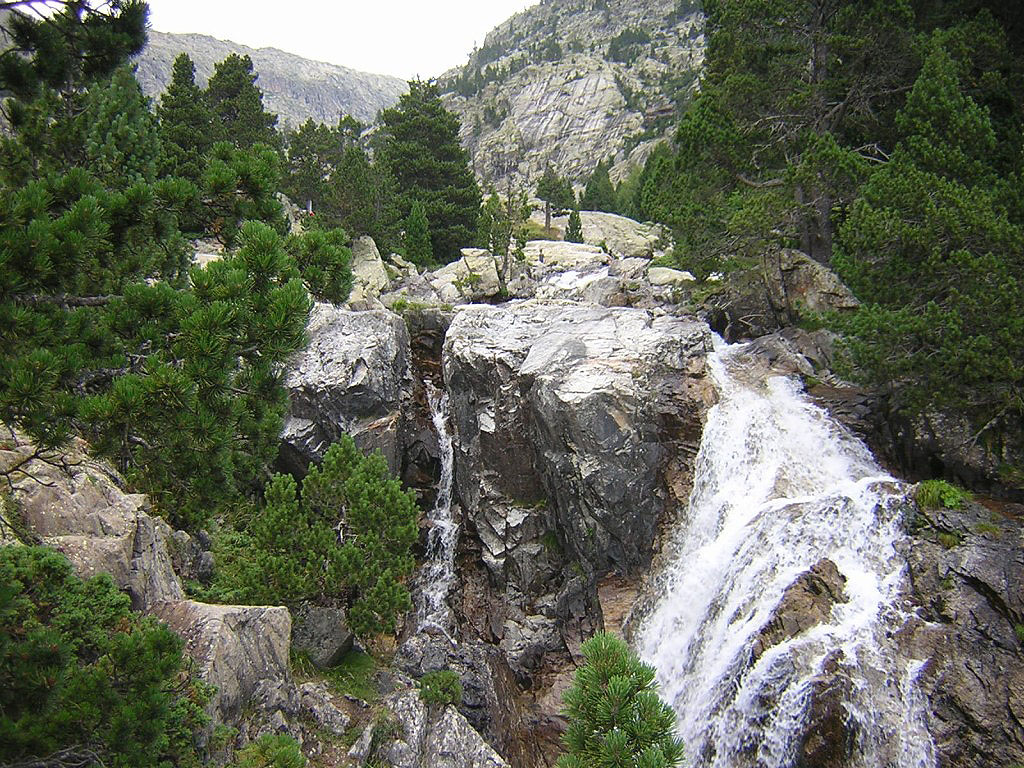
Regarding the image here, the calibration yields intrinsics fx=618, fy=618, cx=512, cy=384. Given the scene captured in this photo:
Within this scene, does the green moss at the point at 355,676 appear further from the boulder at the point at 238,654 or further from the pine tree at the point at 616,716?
the pine tree at the point at 616,716

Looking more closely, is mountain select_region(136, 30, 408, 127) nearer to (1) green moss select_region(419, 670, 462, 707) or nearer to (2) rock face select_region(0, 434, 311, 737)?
(2) rock face select_region(0, 434, 311, 737)

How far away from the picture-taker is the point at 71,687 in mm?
5742

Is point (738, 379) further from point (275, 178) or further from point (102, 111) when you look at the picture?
point (102, 111)

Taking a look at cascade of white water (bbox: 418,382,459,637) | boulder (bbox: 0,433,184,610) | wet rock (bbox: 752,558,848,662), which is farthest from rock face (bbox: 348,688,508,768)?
wet rock (bbox: 752,558,848,662)

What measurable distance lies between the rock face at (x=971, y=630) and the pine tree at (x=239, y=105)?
36.8 metres

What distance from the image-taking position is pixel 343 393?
20672mm

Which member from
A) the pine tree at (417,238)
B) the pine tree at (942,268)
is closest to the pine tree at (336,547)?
the pine tree at (942,268)

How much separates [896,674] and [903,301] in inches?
322

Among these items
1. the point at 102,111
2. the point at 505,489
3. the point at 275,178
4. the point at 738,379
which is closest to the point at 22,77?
the point at 275,178

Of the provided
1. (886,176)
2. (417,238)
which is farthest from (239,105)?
(886,176)

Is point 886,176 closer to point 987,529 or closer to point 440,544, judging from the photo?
point 987,529

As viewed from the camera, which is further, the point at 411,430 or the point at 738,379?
the point at 411,430

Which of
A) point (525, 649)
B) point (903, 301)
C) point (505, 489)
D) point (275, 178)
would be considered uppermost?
point (275, 178)

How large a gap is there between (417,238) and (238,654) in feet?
104
